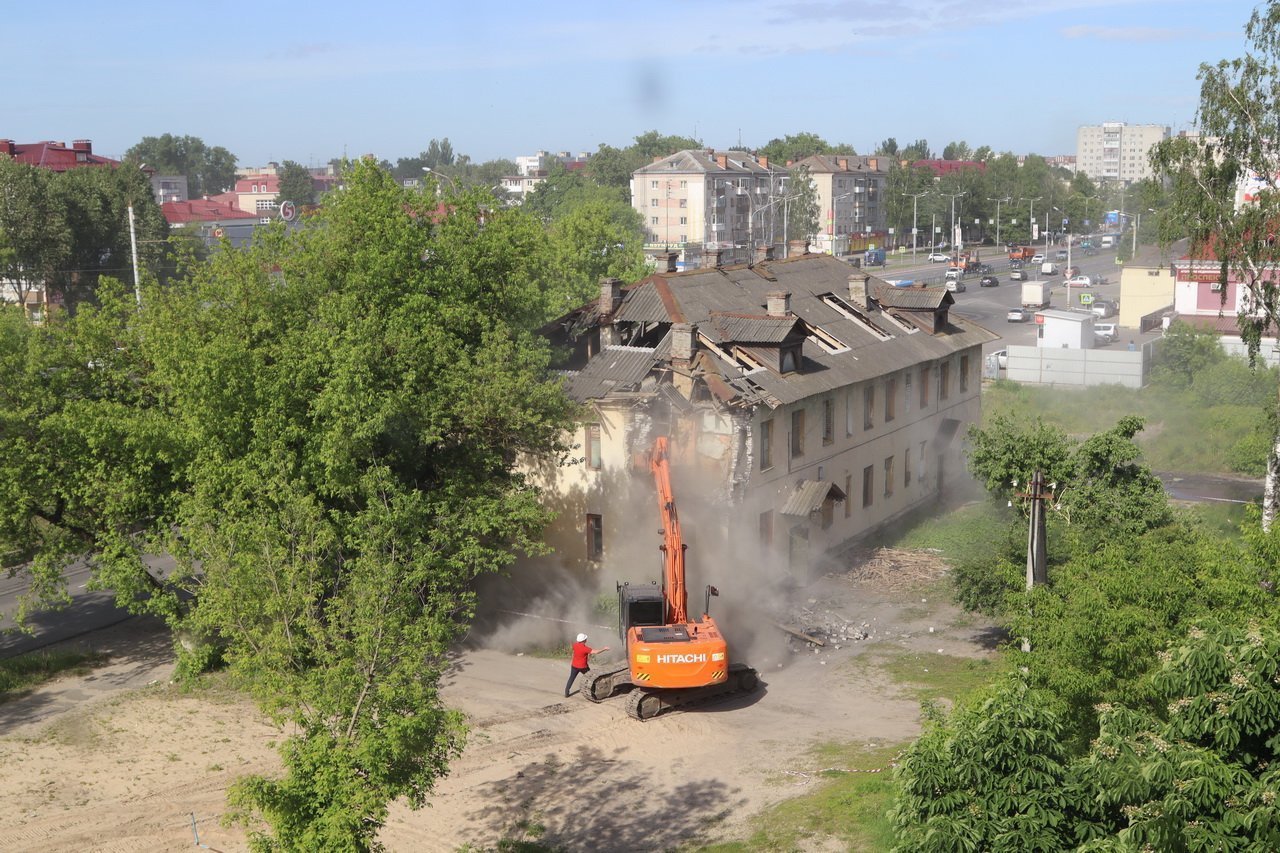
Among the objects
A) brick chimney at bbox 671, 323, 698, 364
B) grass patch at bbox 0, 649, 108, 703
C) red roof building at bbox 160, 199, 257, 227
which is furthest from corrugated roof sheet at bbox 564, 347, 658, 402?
red roof building at bbox 160, 199, 257, 227

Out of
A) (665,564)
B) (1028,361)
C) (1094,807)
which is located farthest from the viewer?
(1028,361)

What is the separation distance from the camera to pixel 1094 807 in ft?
41.3

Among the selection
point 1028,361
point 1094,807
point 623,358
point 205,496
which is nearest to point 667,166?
point 1028,361

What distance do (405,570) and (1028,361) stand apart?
48638 mm

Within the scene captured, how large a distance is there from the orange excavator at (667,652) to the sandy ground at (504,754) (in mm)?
390

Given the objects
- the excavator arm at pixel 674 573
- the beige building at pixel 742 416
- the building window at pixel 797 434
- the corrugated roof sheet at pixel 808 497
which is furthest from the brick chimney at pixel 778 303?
the excavator arm at pixel 674 573

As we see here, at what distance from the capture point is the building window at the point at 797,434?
115 ft

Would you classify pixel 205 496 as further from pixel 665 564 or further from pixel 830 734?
pixel 830 734

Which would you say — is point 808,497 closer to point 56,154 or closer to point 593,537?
point 593,537

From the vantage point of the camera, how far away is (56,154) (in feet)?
325

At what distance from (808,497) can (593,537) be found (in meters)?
6.09

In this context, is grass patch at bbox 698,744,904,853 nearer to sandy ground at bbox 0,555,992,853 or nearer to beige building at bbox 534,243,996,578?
sandy ground at bbox 0,555,992,853

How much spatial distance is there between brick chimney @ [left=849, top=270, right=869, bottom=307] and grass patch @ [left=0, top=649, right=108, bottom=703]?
26.4 meters

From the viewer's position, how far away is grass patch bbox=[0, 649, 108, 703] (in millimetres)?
27906
